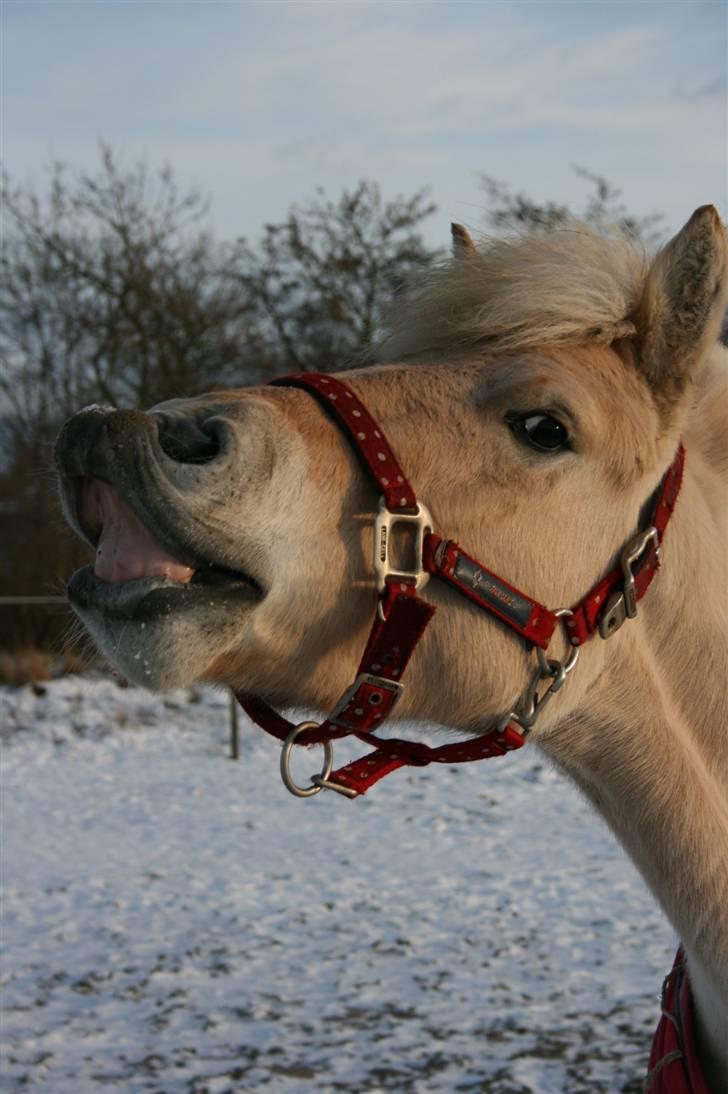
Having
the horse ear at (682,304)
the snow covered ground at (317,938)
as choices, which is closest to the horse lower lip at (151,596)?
the horse ear at (682,304)

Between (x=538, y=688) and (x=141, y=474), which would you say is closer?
(x=141, y=474)

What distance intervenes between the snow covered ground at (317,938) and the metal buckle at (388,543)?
1.82m

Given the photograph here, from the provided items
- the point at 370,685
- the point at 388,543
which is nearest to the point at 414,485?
the point at 388,543

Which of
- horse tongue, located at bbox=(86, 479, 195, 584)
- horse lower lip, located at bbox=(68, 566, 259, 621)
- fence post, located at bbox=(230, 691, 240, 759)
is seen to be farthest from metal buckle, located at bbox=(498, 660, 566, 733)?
fence post, located at bbox=(230, 691, 240, 759)

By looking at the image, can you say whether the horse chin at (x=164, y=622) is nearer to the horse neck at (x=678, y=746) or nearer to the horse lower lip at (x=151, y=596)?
the horse lower lip at (x=151, y=596)

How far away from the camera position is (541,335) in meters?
2.08

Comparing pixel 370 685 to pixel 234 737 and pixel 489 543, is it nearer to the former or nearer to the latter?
pixel 489 543

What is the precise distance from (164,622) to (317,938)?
519 centimetres

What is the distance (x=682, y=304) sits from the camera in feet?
6.75

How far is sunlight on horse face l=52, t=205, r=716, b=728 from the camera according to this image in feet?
5.80

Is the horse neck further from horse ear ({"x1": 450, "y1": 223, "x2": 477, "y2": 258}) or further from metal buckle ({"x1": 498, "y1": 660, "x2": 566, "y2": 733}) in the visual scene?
horse ear ({"x1": 450, "y1": 223, "x2": 477, "y2": 258})

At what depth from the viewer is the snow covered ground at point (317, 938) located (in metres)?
5.00

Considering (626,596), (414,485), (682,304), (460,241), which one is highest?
(460,241)

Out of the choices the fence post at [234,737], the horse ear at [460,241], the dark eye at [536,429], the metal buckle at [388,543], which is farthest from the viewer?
the fence post at [234,737]
